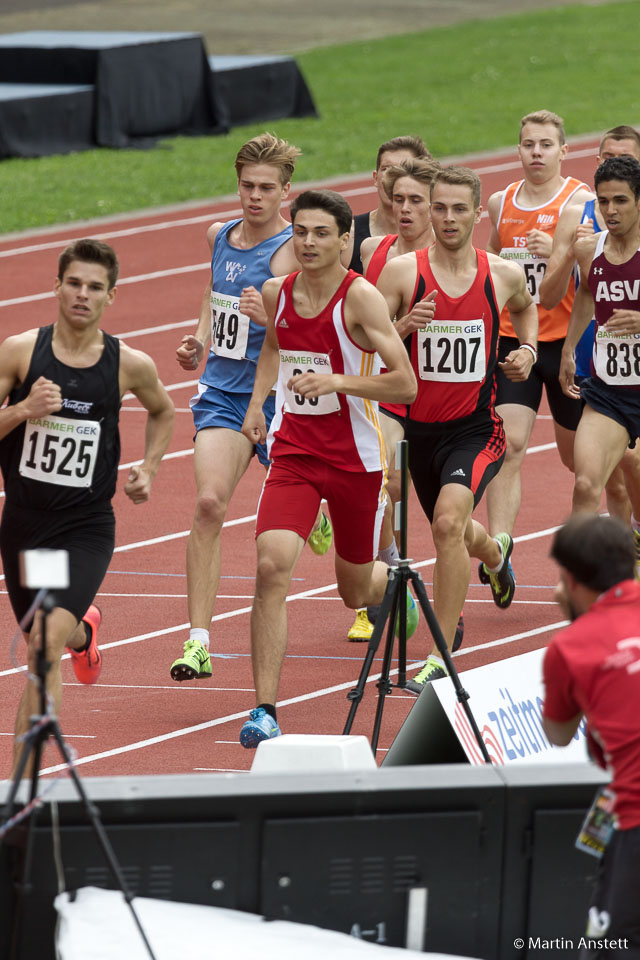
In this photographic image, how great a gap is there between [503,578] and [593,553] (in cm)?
482

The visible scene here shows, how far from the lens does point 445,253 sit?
8195 millimetres

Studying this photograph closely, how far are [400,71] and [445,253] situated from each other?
85.9ft

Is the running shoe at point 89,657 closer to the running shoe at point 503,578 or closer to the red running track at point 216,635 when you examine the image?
the red running track at point 216,635

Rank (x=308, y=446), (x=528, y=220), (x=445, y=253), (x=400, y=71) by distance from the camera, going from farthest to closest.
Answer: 1. (x=400, y=71)
2. (x=528, y=220)
3. (x=445, y=253)
4. (x=308, y=446)

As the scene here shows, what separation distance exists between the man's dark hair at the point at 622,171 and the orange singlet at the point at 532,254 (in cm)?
117

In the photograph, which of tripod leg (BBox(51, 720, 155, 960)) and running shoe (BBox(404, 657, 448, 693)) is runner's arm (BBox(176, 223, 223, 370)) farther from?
tripod leg (BBox(51, 720, 155, 960))

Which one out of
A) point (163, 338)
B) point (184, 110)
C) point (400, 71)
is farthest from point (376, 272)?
point (400, 71)

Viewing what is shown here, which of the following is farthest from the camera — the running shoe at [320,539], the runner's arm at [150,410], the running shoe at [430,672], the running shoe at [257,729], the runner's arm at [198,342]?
the running shoe at [320,539]

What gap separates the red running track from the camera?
7.42 m

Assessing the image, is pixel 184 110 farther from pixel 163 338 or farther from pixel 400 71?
pixel 163 338

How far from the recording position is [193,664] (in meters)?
7.56

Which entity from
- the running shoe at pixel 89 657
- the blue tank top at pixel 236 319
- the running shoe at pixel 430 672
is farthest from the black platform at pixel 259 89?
the running shoe at pixel 430 672

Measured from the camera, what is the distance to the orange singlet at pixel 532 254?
9555 mm

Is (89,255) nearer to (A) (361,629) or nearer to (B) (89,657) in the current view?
(B) (89,657)
